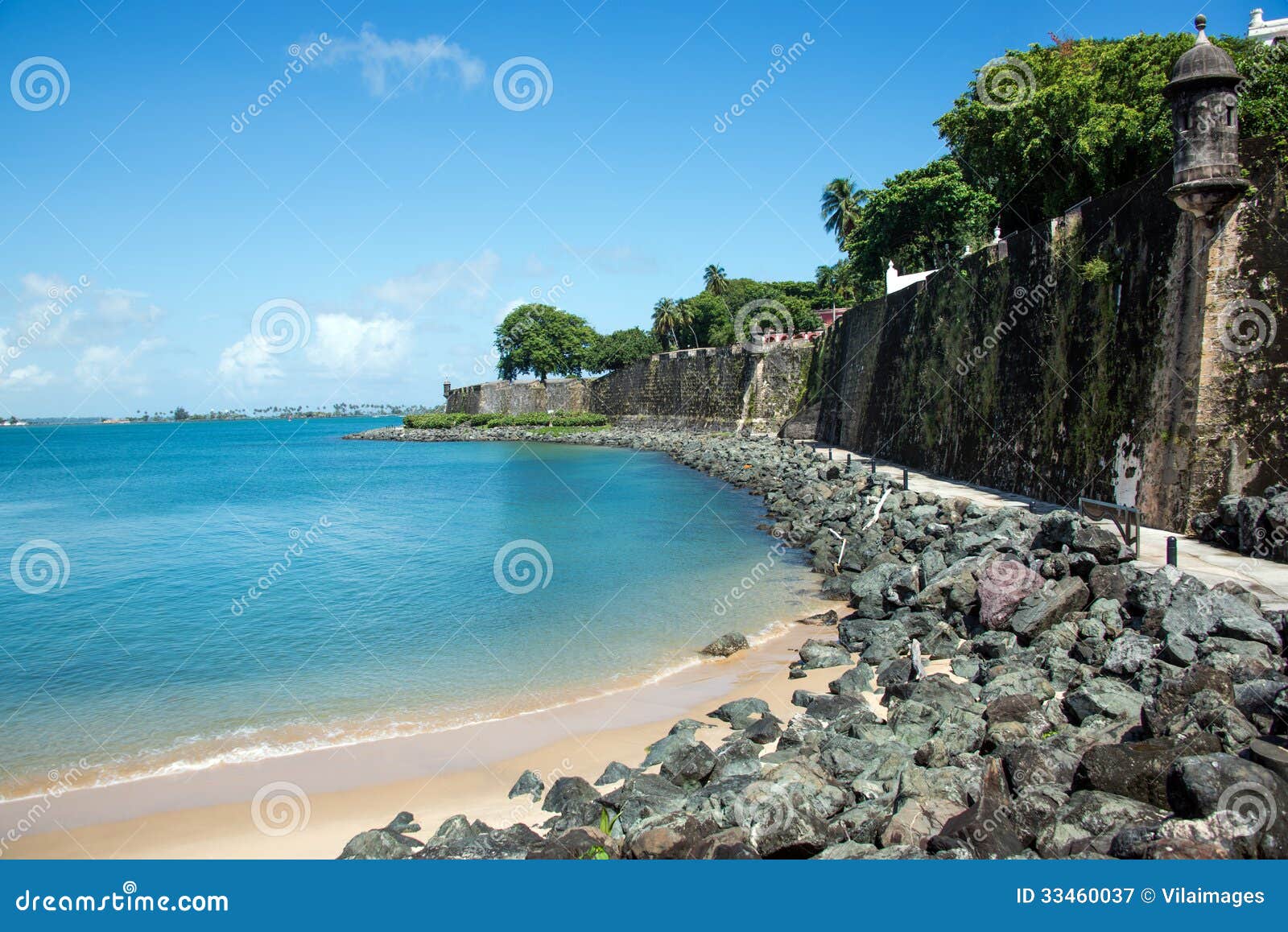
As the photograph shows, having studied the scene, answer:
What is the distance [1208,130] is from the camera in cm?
1010

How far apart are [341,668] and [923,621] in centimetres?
752

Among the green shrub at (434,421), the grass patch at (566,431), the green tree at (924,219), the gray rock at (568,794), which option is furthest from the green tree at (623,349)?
the gray rock at (568,794)

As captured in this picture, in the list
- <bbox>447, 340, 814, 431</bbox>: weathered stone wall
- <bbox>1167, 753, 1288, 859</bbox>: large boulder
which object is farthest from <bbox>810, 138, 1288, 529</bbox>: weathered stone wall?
<bbox>447, 340, 814, 431</bbox>: weathered stone wall

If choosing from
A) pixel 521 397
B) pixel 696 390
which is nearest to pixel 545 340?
pixel 521 397

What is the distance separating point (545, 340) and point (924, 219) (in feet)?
162

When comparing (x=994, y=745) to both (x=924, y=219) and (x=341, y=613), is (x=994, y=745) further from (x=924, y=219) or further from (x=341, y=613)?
(x=924, y=219)

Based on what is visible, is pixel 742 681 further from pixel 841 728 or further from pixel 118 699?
pixel 118 699

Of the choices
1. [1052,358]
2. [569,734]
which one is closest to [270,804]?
[569,734]

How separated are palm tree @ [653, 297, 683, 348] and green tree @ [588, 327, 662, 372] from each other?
2.49 metres

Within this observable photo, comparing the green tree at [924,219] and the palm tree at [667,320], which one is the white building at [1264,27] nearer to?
the green tree at [924,219]

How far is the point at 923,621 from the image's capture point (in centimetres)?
1027

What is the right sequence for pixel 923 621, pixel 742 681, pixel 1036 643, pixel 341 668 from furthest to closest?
pixel 341 668 < pixel 923 621 < pixel 742 681 < pixel 1036 643

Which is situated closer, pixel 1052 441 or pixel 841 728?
pixel 841 728

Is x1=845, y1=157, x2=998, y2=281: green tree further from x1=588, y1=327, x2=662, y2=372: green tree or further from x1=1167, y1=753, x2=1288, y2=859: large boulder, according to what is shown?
x1=588, y1=327, x2=662, y2=372: green tree
